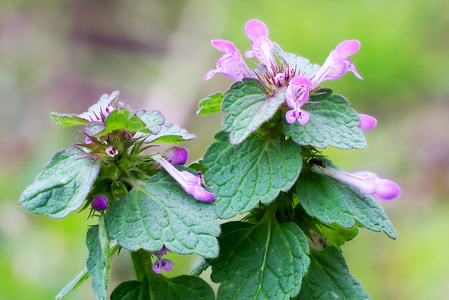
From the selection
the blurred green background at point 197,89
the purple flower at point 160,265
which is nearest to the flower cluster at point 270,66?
the purple flower at point 160,265

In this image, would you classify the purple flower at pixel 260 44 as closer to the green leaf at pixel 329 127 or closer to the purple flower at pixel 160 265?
the green leaf at pixel 329 127

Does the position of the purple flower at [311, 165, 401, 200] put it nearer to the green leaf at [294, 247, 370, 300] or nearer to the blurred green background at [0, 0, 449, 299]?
the green leaf at [294, 247, 370, 300]

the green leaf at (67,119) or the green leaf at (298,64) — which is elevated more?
the green leaf at (298,64)

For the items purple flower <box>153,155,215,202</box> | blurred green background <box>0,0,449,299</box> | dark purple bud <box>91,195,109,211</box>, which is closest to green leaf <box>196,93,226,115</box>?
purple flower <box>153,155,215,202</box>

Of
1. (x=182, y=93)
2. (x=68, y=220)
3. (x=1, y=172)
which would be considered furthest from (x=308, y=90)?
(x=182, y=93)

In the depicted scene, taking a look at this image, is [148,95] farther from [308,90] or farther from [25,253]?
[308,90]

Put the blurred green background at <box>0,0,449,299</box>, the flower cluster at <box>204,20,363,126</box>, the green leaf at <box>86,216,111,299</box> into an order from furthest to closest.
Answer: the blurred green background at <box>0,0,449,299</box>, the flower cluster at <box>204,20,363,126</box>, the green leaf at <box>86,216,111,299</box>

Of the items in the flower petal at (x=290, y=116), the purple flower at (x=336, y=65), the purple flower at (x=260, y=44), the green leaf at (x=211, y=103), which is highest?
the purple flower at (x=336, y=65)
